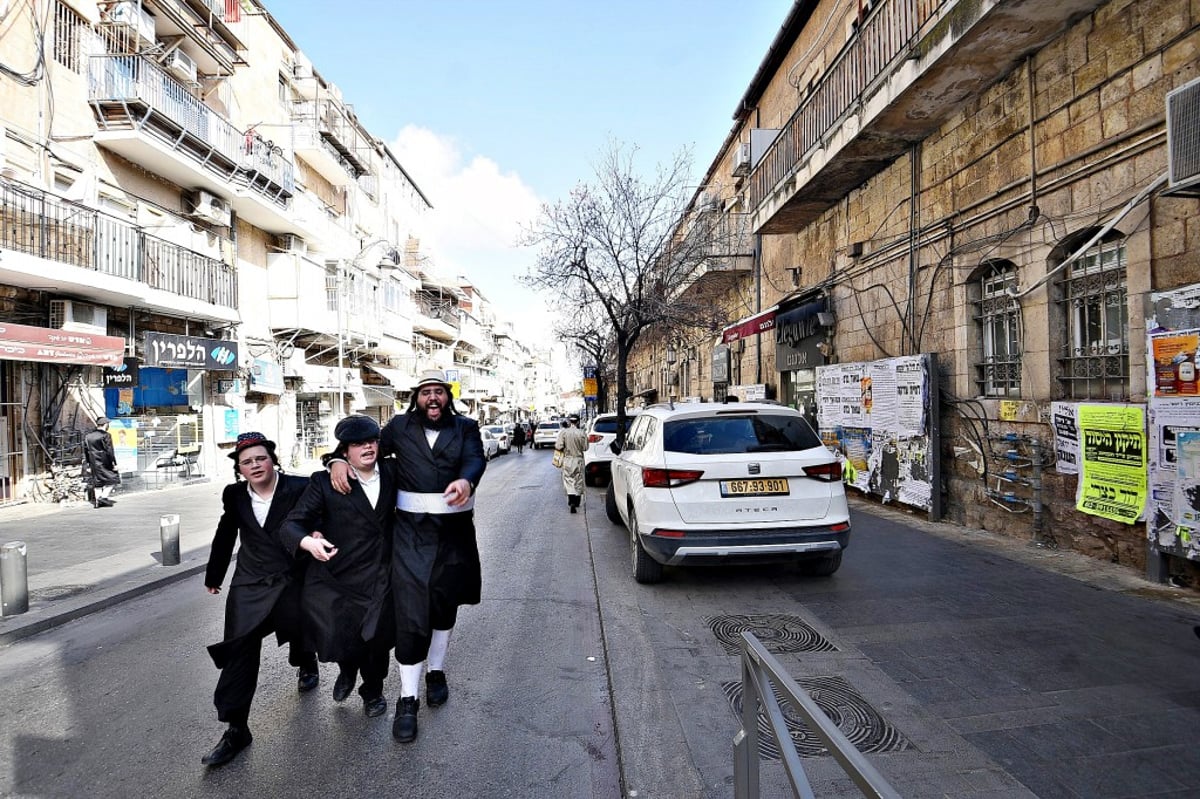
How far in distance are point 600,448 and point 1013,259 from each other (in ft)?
30.9

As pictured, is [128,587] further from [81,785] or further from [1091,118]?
[1091,118]

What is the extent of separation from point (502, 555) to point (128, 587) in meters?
3.80

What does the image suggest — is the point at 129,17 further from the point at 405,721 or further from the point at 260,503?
the point at 405,721

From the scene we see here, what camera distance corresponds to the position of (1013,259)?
7.66 m

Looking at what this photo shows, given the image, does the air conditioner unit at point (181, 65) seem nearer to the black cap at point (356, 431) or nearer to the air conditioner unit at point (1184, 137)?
the black cap at point (356, 431)

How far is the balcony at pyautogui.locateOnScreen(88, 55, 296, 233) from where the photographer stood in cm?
1398

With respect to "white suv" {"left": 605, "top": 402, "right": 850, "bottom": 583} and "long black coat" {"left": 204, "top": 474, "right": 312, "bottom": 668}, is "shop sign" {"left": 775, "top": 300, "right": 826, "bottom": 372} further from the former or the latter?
"long black coat" {"left": 204, "top": 474, "right": 312, "bottom": 668}

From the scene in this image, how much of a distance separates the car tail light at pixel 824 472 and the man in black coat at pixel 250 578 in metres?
3.95

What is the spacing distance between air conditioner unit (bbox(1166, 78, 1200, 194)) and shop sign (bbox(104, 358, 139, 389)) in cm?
1699

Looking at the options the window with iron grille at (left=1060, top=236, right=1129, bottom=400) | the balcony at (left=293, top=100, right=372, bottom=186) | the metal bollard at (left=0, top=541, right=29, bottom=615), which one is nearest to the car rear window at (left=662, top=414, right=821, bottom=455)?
the window with iron grille at (left=1060, top=236, right=1129, bottom=400)

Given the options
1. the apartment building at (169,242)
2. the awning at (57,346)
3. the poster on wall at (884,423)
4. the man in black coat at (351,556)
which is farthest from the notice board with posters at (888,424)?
the apartment building at (169,242)

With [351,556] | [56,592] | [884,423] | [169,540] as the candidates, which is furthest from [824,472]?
[56,592]

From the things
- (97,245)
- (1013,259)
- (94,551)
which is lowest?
(94,551)

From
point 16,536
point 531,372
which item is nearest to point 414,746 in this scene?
point 16,536
